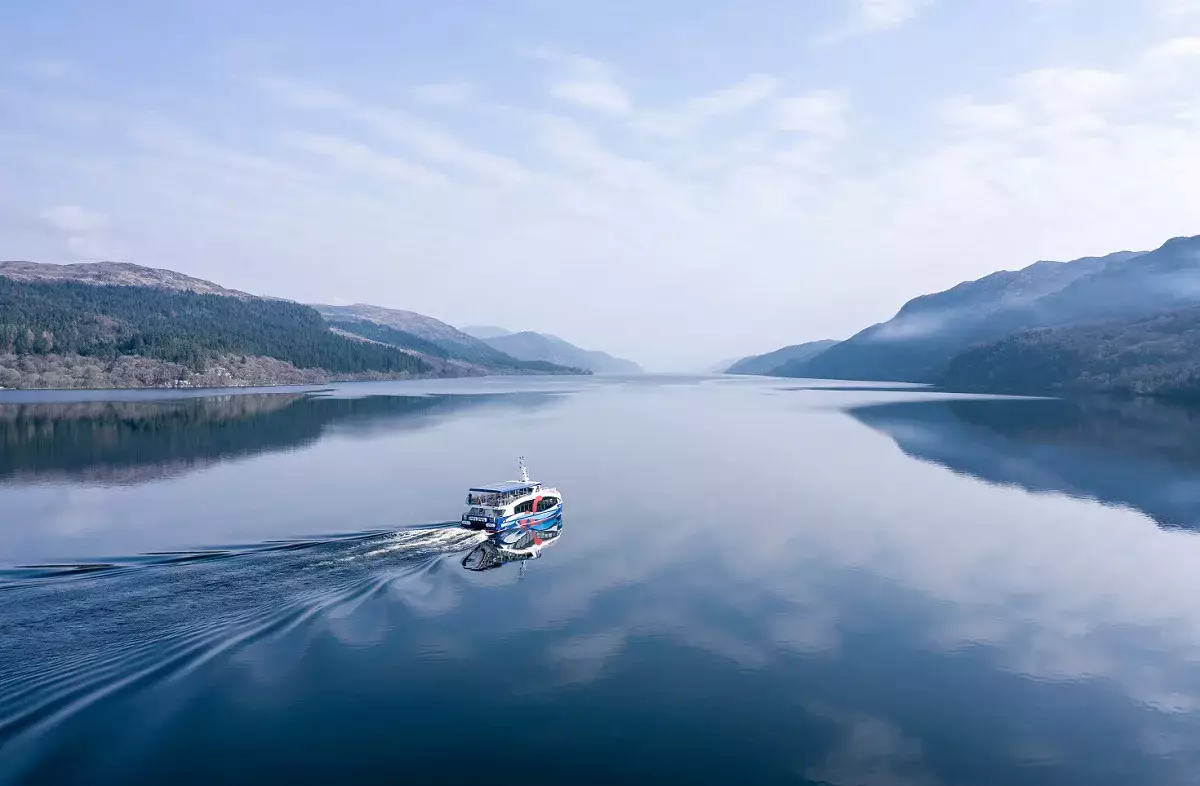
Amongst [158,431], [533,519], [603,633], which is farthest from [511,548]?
[158,431]

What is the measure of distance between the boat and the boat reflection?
3.5 inches

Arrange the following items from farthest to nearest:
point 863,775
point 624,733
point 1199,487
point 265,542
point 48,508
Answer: point 1199,487 < point 48,508 < point 265,542 < point 624,733 < point 863,775

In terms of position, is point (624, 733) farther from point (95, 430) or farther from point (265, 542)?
point (95, 430)

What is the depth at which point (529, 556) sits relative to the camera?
51.6 meters

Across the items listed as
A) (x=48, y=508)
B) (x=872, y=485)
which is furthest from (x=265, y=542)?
(x=872, y=485)

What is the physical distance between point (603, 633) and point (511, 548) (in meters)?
18.4

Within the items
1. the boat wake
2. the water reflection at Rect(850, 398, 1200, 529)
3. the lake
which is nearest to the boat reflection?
the lake

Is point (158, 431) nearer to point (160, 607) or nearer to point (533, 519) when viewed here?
point (533, 519)

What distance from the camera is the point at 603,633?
119 feet

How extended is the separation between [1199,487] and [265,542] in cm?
9718

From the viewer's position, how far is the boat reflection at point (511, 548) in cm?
4944

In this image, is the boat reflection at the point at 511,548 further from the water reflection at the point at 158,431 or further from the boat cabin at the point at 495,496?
the water reflection at the point at 158,431

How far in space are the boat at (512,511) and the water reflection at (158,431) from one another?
43931 millimetres

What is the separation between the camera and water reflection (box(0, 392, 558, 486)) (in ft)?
274
